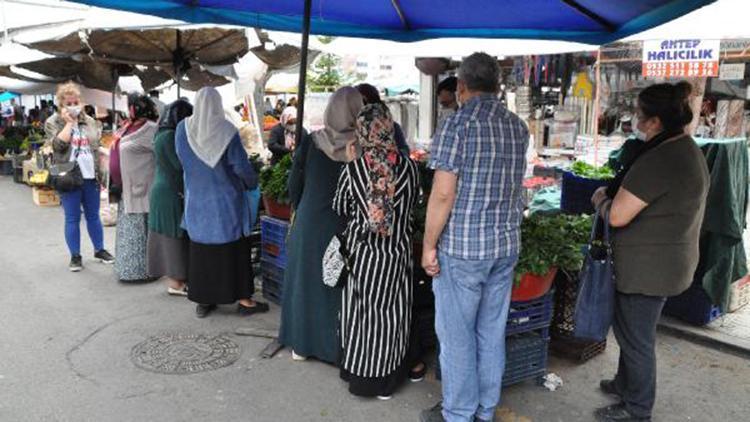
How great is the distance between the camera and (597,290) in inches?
128

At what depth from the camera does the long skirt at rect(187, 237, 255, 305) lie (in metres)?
4.87

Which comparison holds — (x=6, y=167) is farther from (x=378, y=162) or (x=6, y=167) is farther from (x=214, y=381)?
(x=378, y=162)

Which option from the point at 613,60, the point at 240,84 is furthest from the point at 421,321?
the point at 240,84

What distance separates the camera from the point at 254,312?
5.20 meters

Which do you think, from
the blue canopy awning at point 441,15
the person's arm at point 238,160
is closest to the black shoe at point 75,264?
the person's arm at point 238,160

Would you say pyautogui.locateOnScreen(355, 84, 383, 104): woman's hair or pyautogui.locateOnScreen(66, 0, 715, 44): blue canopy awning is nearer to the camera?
pyautogui.locateOnScreen(66, 0, 715, 44): blue canopy awning

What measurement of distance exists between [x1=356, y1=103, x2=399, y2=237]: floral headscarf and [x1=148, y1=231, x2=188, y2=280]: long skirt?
263cm

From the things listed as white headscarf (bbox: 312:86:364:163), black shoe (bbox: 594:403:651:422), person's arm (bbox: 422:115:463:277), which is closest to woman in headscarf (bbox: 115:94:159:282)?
white headscarf (bbox: 312:86:364:163)

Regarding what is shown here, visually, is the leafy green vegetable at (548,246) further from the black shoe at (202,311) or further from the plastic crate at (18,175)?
the plastic crate at (18,175)

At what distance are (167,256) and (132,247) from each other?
2.40ft

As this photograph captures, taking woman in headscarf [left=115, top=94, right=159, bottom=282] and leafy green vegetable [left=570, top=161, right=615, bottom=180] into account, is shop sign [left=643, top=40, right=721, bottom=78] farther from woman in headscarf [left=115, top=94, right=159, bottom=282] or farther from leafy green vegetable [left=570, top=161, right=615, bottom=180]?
woman in headscarf [left=115, top=94, right=159, bottom=282]

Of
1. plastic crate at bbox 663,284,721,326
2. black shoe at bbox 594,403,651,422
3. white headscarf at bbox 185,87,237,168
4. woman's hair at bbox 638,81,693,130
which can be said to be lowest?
black shoe at bbox 594,403,651,422

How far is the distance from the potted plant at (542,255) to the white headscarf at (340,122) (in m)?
1.18

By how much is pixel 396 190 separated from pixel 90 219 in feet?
14.5
